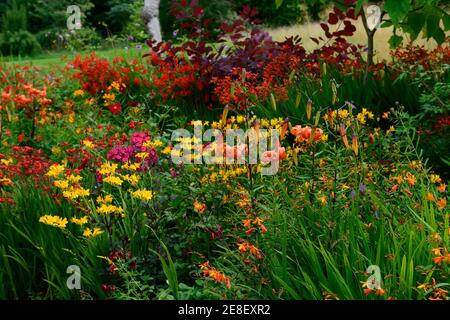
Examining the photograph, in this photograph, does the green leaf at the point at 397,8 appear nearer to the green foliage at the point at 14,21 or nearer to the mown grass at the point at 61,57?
the mown grass at the point at 61,57

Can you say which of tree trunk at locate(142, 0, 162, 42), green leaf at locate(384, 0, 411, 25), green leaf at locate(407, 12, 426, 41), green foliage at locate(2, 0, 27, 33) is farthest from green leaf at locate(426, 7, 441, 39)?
green foliage at locate(2, 0, 27, 33)

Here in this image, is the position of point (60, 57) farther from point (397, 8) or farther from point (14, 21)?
point (14, 21)

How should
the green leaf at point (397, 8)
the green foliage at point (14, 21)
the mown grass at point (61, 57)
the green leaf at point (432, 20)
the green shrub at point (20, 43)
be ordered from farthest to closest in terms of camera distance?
the green foliage at point (14, 21) → the green shrub at point (20, 43) → the mown grass at point (61, 57) → the green leaf at point (432, 20) → the green leaf at point (397, 8)

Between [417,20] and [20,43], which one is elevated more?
[20,43]

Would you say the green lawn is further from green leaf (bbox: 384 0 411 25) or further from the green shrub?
green leaf (bbox: 384 0 411 25)

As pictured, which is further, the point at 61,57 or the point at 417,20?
the point at 61,57

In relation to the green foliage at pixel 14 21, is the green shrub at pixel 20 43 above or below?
below

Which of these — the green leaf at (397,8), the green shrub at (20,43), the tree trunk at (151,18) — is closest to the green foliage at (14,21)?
the green shrub at (20,43)

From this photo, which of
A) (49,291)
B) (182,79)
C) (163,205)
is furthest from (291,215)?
(182,79)

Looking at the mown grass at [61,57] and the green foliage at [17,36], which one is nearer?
the mown grass at [61,57]

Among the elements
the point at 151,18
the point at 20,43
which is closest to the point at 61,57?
the point at 151,18

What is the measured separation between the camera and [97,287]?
297cm
